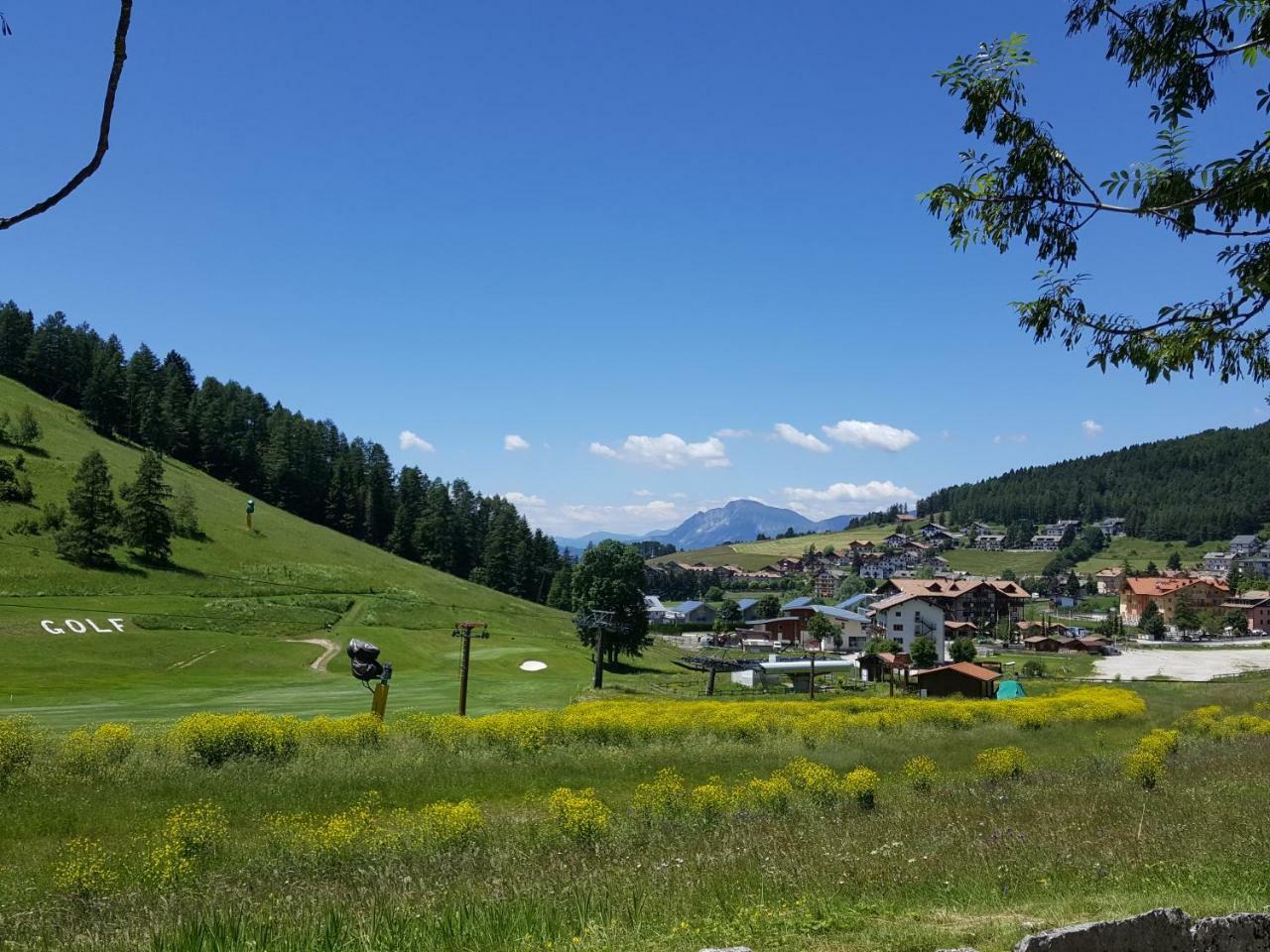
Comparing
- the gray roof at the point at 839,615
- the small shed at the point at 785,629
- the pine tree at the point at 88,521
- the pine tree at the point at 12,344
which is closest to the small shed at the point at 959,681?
the pine tree at the point at 88,521

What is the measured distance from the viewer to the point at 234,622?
66875 mm

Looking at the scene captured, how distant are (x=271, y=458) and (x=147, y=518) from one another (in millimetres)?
54593

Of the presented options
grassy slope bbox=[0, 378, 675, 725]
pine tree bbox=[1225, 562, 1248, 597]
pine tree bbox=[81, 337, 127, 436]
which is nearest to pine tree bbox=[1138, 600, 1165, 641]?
pine tree bbox=[1225, 562, 1248, 597]

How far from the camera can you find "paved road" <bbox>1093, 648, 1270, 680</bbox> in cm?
8350

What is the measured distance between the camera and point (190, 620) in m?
64.4

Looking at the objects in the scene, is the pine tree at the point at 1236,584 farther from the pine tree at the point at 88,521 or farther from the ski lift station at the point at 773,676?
the pine tree at the point at 88,521

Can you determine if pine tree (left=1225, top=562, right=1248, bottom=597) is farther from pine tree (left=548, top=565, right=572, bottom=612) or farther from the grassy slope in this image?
the grassy slope

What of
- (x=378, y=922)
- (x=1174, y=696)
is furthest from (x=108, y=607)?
(x=1174, y=696)

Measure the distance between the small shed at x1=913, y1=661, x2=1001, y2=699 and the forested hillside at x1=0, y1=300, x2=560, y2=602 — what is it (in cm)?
7741

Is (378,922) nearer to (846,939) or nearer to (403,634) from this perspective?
(846,939)

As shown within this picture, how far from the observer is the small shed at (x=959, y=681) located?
213 ft

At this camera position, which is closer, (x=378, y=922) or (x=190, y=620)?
(x=378, y=922)

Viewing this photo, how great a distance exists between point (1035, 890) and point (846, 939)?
10.3ft

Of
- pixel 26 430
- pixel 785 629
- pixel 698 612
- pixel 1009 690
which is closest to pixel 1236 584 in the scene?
pixel 785 629
